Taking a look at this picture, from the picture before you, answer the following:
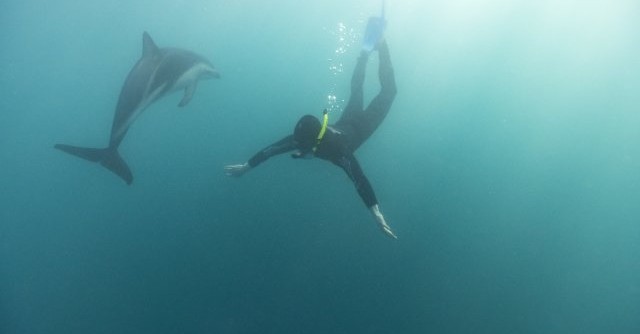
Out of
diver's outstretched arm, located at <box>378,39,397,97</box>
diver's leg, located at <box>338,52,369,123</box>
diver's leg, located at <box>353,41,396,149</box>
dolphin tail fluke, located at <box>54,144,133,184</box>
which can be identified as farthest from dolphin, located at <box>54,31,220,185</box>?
diver's outstretched arm, located at <box>378,39,397,97</box>

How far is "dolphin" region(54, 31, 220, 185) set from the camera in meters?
7.63

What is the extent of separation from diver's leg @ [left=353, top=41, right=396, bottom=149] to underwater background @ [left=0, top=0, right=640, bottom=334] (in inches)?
272

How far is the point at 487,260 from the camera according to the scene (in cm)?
1457

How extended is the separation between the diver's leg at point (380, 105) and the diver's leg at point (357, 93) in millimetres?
192

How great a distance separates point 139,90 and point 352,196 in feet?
28.3

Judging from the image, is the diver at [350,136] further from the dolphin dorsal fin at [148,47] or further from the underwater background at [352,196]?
the underwater background at [352,196]

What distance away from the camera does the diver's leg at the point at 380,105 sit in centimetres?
667

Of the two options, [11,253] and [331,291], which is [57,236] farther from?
[331,291]

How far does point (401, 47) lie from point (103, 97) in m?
22.6

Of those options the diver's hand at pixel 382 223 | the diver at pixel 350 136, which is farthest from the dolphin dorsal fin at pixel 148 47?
the diver's hand at pixel 382 223

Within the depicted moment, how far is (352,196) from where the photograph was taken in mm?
14656

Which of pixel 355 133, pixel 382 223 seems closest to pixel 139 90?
pixel 355 133

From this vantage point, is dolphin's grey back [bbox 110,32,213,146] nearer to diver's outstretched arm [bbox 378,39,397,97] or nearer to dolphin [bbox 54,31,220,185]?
dolphin [bbox 54,31,220,185]

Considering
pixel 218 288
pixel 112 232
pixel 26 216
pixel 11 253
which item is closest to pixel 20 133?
pixel 26 216
